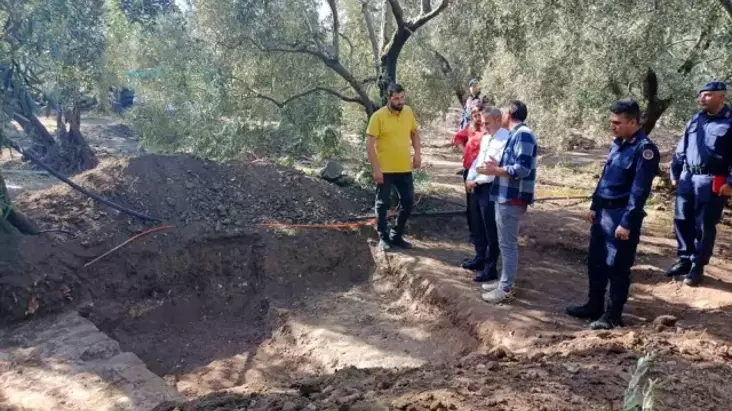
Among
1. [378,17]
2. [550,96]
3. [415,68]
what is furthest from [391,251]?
[415,68]

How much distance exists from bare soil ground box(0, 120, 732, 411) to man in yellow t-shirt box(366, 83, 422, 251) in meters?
0.73

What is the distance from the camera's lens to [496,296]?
514 centimetres

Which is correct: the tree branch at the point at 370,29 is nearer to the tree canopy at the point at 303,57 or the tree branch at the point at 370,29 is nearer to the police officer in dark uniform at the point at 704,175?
the tree canopy at the point at 303,57

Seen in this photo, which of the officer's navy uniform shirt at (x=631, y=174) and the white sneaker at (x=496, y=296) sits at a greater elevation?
the officer's navy uniform shirt at (x=631, y=174)

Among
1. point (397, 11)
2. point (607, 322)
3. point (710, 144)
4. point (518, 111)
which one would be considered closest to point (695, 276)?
point (710, 144)

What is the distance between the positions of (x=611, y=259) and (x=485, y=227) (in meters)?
1.39

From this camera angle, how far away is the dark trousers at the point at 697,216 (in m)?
5.05

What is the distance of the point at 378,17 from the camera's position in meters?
13.2

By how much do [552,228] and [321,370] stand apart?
4136 mm

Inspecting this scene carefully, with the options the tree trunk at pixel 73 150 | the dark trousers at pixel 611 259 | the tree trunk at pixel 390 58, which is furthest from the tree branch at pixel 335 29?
the tree trunk at pixel 73 150

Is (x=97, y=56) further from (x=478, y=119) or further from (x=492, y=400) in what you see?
(x=492, y=400)

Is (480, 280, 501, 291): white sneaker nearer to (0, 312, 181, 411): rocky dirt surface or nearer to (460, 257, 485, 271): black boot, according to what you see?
(460, 257, 485, 271): black boot

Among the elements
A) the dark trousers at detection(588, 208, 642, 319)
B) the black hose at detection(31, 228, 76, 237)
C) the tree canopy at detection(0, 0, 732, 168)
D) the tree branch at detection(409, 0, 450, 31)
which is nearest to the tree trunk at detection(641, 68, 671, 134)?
the tree canopy at detection(0, 0, 732, 168)

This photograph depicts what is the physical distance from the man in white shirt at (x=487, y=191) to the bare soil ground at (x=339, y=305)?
30 cm
